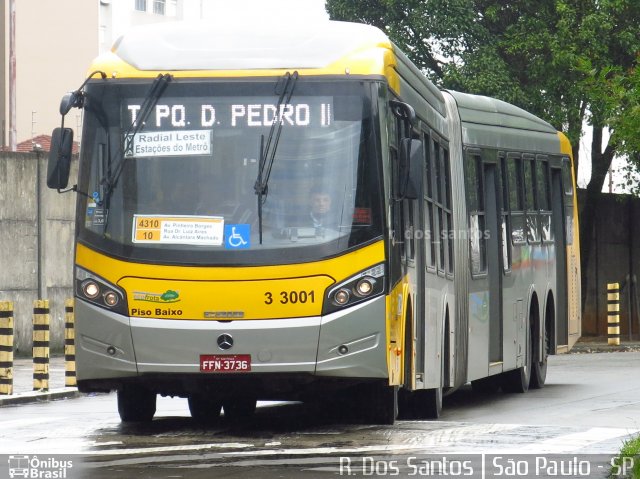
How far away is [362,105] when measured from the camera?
1331 centimetres

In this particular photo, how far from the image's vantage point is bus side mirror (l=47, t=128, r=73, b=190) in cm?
1312

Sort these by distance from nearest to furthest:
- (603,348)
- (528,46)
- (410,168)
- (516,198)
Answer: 1. (410,168)
2. (516,198)
3. (603,348)
4. (528,46)

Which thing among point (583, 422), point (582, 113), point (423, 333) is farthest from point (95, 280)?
point (582, 113)

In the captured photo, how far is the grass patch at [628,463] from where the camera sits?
10273mm

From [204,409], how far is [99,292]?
2983 millimetres

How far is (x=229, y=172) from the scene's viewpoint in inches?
520

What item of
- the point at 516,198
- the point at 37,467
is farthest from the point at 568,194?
the point at 37,467

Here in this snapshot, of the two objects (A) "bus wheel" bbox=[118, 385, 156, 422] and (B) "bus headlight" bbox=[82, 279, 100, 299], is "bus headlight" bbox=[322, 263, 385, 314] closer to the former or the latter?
(B) "bus headlight" bbox=[82, 279, 100, 299]

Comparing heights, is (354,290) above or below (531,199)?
below

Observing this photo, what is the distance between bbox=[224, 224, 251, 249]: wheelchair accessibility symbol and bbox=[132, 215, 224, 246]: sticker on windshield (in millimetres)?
47

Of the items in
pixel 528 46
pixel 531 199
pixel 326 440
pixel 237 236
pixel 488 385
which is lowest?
pixel 488 385

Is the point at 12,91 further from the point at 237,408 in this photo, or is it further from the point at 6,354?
the point at 237,408

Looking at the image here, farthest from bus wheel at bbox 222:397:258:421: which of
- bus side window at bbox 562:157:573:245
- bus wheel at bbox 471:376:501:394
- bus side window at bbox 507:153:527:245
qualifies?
bus side window at bbox 562:157:573:245

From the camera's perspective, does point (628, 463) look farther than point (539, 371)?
No
